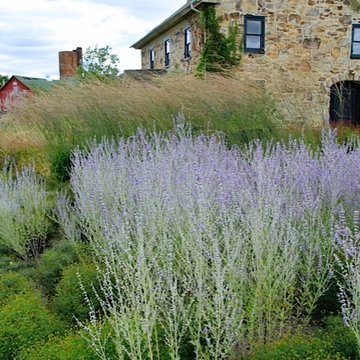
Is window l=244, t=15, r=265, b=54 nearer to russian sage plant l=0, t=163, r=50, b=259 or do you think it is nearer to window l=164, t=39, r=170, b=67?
window l=164, t=39, r=170, b=67

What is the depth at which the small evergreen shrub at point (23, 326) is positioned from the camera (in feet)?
11.7

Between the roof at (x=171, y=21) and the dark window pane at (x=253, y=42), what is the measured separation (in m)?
1.49

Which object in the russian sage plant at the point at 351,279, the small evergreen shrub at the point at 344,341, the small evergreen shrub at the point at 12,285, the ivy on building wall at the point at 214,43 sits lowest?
the small evergreen shrub at the point at 12,285

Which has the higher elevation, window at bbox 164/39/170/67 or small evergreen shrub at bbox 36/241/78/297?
window at bbox 164/39/170/67

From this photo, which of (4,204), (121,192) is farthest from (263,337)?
(4,204)

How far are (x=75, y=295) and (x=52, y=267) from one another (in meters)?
0.88

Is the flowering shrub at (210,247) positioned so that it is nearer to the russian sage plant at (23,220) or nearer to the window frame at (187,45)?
the russian sage plant at (23,220)

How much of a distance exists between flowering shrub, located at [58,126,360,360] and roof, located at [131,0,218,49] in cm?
1028

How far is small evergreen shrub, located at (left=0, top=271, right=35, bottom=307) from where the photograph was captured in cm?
438

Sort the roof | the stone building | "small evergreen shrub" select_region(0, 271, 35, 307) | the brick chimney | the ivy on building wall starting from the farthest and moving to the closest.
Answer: the brick chimney, the stone building, the roof, the ivy on building wall, "small evergreen shrub" select_region(0, 271, 35, 307)

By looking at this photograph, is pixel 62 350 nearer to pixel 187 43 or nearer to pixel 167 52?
pixel 187 43

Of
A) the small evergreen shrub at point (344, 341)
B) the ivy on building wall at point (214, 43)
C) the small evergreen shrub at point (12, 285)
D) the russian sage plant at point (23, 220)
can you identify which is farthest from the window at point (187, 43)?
the small evergreen shrub at point (344, 341)

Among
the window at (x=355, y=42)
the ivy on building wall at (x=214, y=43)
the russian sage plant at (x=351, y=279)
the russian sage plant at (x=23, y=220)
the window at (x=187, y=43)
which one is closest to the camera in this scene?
the russian sage plant at (x=351, y=279)

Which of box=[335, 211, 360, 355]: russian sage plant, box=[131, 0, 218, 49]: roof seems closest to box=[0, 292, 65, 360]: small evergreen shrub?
box=[335, 211, 360, 355]: russian sage plant
